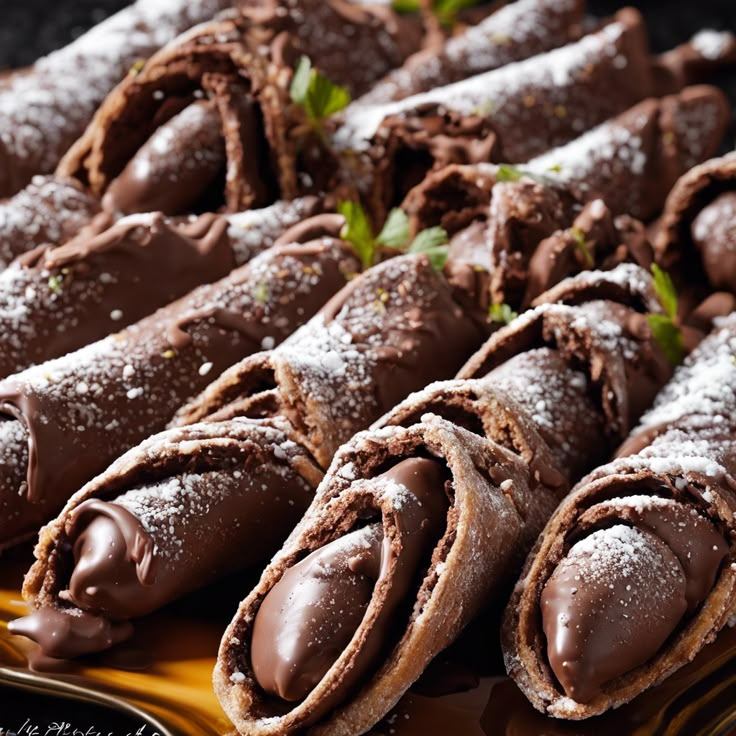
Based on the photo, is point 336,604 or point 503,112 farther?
point 503,112

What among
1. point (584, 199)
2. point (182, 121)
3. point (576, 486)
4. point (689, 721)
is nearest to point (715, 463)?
point (576, 486)

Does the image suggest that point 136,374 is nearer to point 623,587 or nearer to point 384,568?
point 384,568

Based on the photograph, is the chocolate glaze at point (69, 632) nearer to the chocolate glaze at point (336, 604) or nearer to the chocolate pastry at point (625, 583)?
the chocolate glaze at point (336, 604)

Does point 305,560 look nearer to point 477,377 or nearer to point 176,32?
point 477,377

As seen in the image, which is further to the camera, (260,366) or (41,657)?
(260,366)

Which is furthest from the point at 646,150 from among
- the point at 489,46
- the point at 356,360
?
the point at 356,360

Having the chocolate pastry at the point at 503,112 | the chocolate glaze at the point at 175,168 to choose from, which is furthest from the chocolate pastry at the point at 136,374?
the chocolate pastry at the point at 503,112

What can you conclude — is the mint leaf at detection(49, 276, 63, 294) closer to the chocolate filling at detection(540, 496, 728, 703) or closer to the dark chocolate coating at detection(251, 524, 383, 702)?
the dark chocolate coating at detection(251, 524, 383, 702)

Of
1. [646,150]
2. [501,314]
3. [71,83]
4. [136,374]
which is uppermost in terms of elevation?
[71,83]
